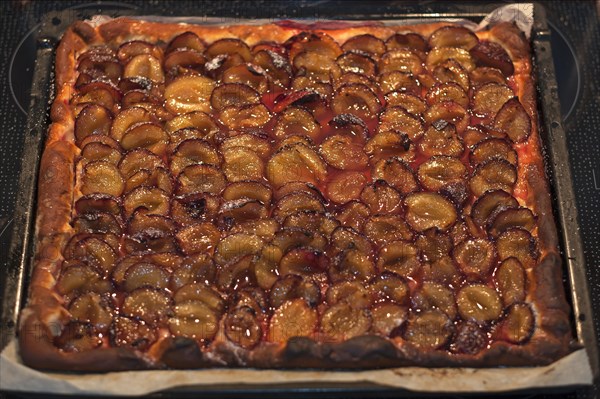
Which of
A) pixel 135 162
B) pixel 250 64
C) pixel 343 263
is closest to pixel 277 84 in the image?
pixel 250 64

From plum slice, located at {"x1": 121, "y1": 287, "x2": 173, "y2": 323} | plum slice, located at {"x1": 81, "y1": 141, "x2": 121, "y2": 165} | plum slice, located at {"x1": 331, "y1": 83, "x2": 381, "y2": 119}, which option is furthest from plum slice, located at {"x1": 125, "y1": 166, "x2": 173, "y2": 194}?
plum slice, located at {"x1": 331, "y1": 83, "x2": 381, "y2": 119}

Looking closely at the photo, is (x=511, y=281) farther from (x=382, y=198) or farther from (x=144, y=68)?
(x=144, y=68)

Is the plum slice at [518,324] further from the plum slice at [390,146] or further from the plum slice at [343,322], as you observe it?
the plum slice at [390,146]

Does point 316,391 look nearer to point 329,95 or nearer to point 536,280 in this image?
point 536,280

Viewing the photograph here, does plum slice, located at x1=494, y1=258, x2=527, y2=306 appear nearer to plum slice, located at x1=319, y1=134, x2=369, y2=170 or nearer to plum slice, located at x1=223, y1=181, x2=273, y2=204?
plum slice, located at x1=319, y1=134, x2=369, y2=170

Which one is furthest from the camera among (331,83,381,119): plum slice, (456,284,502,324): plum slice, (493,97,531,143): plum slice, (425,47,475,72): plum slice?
(425,47,475,72): plum slice

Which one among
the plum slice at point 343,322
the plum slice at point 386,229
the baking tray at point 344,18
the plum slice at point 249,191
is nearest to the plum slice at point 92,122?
the baking tray at point 344,18
